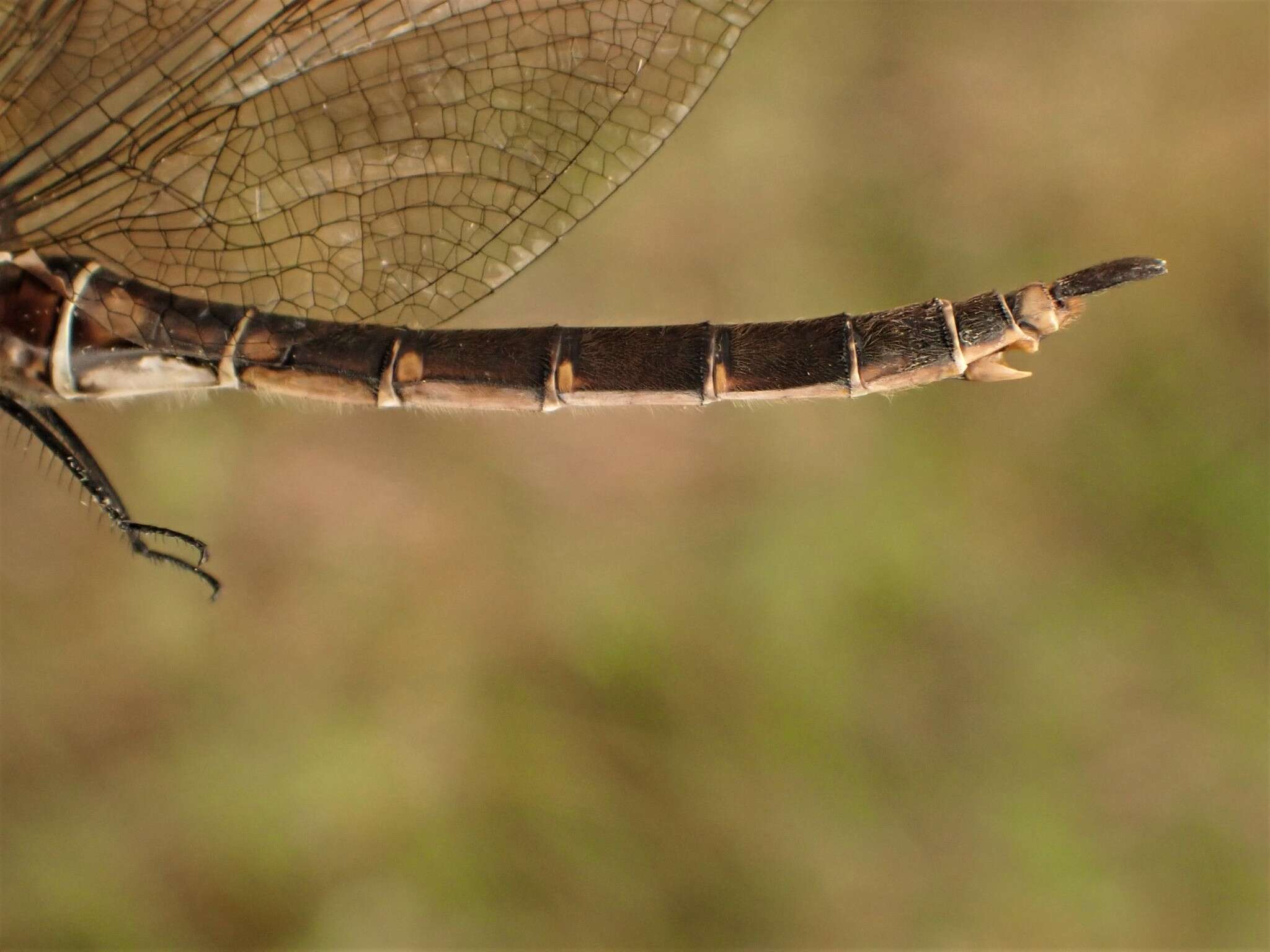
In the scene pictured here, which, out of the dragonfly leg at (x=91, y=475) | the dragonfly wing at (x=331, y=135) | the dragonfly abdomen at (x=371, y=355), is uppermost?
the dragonfly wing at (x=331, y=135)

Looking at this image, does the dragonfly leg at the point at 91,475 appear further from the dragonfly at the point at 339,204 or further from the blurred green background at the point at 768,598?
the blurred green background at the point at 768,598

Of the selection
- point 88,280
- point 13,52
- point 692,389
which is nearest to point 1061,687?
point 692,389

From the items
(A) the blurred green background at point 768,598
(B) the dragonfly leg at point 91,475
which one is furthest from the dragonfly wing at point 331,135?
(A) the blurred green background at point 768,598

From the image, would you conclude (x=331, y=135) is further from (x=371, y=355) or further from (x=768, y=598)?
(x=768, y=598)

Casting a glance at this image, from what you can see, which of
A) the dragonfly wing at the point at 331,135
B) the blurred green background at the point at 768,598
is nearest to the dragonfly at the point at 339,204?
the dragonfly wing at the point at 331,135

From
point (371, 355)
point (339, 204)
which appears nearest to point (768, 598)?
point (371, 355)

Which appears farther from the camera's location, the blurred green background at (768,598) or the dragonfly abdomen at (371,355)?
the blurred green background at (768,598)

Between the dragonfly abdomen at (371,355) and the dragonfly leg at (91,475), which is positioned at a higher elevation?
the dragonfly abdomen at (371,355)

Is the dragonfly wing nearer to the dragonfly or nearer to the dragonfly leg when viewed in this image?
the dragonfly
